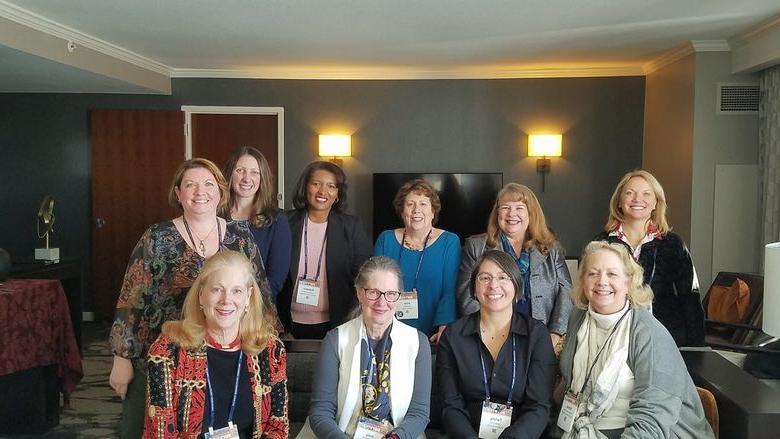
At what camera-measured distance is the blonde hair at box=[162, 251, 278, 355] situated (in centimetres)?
205

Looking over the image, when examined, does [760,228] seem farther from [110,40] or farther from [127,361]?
[110,40]

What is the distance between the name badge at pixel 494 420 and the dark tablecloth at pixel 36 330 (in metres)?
2.55

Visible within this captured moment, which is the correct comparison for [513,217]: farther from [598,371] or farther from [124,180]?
[124,180]

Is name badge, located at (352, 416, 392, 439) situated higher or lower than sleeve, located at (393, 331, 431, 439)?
lower

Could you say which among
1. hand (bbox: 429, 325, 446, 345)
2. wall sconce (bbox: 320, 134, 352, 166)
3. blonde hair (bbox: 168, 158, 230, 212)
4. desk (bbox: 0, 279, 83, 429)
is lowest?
desk (bbox: 0, 279, 83, 429)

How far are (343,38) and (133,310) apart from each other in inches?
130

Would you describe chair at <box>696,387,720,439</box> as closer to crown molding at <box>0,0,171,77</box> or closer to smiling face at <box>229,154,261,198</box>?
smiling face at <box>229,154,261,198</box>

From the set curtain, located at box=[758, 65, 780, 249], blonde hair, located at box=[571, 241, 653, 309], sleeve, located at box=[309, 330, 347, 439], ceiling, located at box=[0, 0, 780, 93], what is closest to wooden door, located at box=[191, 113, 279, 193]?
ceiling, located at box=[0, 0, 780, 93]

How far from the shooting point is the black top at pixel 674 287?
9.55 ft

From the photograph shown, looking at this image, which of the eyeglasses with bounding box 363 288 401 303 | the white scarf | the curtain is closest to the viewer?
the white scarf

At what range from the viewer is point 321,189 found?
119 inches

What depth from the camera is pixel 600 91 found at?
254 inches

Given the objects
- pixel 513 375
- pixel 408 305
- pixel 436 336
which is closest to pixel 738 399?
pixel 513 375

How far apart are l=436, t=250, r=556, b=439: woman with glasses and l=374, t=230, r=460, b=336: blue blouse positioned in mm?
574
